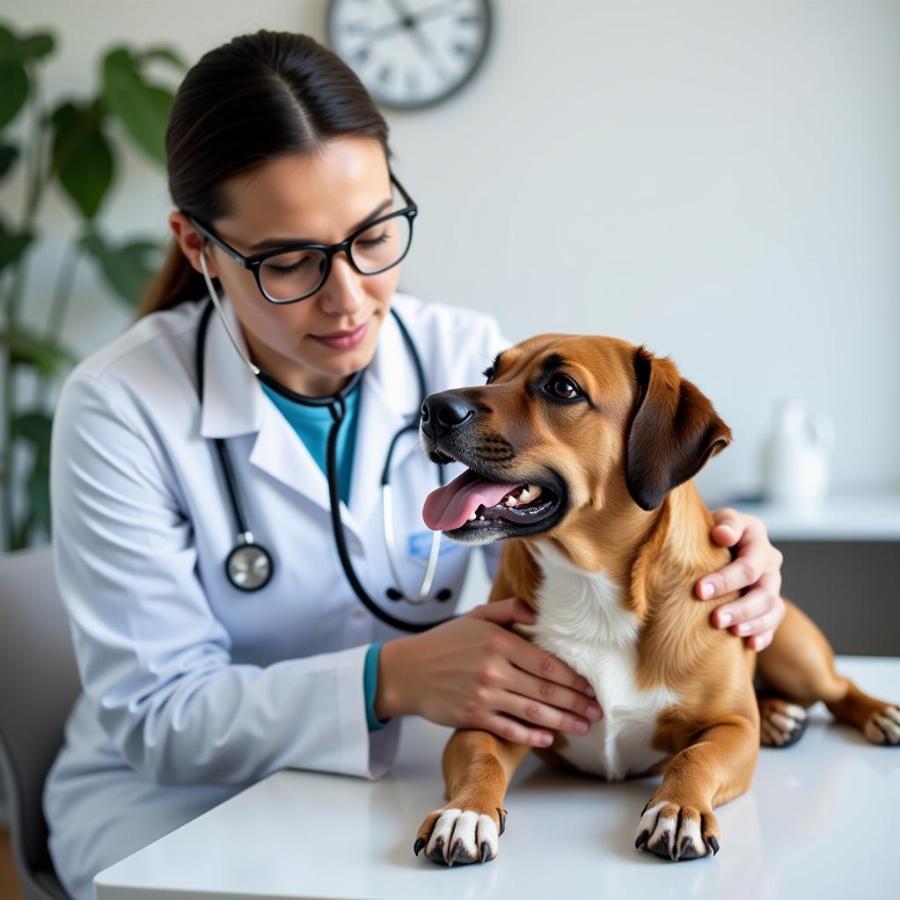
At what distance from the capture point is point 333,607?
4.67 ft

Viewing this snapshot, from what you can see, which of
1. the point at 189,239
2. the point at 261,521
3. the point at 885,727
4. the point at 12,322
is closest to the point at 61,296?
the point at 12,322

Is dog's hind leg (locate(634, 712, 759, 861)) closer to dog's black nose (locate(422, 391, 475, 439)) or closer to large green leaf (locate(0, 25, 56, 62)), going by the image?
dog's black nose (locate(422, 391, 475, 439))

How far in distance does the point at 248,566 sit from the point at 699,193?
6.75 ft

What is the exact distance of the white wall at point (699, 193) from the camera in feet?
9.44

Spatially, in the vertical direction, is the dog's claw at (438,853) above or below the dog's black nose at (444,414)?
below

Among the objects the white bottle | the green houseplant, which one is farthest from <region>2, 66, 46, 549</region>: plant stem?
the white bottle

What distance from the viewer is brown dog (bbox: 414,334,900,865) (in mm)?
1061

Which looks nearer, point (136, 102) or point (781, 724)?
point (781, 724)

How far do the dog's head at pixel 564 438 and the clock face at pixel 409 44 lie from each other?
2114 millimetres

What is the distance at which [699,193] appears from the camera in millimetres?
2967

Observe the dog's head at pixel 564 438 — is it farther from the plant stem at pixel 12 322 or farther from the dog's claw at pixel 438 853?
the plant stem at pixel 12 322

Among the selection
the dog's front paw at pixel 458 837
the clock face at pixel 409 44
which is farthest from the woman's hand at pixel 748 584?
the clock face at pixel 409 44

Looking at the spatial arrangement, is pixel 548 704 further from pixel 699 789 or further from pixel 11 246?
pixel 11 246

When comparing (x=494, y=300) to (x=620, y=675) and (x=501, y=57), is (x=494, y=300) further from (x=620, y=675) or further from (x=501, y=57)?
(x=620, y=675)
